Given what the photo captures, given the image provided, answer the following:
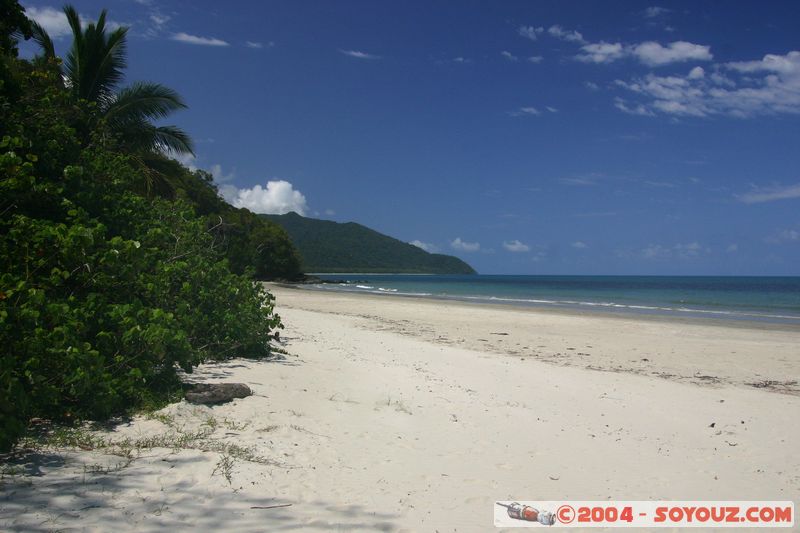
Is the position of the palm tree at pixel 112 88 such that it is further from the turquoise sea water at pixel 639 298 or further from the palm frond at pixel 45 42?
the turquoise sea water at pixel 639 298

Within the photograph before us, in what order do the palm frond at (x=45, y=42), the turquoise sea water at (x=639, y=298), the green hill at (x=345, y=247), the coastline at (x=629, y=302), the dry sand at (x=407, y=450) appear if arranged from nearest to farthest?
the dry sand at (x=407, y=450), the palm frond at (x=45, y=42), the coastline at (x=629, y=302), the turquoise sea water at (x=639, y=298), the green hill at (x=345, y=247)

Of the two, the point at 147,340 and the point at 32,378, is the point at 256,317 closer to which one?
the point at 147,340

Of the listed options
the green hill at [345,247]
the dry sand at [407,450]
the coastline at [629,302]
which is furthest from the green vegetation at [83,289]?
the green hill at [345,247]

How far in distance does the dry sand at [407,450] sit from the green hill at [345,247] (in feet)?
431

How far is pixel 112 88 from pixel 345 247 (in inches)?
5940

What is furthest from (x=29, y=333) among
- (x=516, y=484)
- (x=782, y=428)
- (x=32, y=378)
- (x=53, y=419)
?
(x=782, y=428)

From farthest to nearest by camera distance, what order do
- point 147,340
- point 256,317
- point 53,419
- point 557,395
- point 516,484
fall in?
point 256,317, point 557,395, point 147,340, point 53,419, point 516,484

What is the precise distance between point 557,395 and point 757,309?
30732mm

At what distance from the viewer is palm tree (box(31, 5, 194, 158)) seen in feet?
46.5

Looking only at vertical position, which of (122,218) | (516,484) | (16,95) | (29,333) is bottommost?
(516,484)

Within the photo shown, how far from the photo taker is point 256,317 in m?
8.46

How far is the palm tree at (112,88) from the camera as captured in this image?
14.2 m

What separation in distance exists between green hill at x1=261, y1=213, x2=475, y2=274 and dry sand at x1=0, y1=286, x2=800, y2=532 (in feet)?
431

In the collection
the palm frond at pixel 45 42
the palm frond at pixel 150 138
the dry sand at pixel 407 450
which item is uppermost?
the palm frond at pixel 45 42
